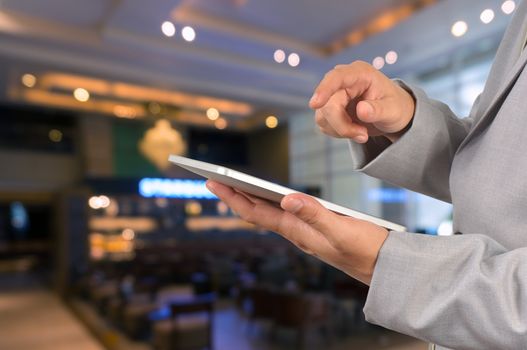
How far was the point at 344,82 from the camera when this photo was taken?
23.2 inches

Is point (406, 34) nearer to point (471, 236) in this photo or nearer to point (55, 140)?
point (471, 236)

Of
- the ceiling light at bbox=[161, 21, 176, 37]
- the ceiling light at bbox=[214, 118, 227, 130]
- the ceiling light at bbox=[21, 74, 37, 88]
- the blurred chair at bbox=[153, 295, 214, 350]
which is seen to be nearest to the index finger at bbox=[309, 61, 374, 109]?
the blurred chair at bbox=[153, 295, 214, 350]

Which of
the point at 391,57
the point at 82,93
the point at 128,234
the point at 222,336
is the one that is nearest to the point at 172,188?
Result: the point at 128,234

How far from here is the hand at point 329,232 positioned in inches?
17.6

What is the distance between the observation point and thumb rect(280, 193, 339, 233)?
439 mm

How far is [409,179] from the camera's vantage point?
0.72 m

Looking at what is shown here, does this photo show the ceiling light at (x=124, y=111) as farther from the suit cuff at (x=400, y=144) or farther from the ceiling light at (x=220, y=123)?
the suit cuff at (x=400, y=144)

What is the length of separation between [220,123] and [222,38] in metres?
7.11

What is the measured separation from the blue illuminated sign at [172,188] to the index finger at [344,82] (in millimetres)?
10539

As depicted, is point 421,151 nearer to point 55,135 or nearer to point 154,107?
point 154,107

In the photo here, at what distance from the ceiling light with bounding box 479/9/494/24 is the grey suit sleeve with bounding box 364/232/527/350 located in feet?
21.8

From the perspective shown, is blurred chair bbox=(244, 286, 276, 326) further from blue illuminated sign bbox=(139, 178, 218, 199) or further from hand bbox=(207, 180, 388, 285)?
blue illuminated sign bbox=(139, 178, 218, 199)

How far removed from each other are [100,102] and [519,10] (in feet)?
40.0

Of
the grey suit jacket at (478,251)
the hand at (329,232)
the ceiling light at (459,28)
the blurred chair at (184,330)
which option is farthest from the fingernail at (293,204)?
the ceiling light at (459,28)
